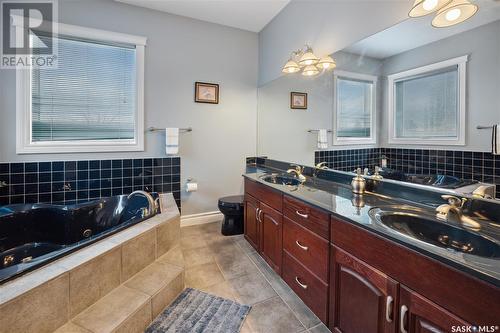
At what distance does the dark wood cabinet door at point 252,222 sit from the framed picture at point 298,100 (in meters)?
1.13

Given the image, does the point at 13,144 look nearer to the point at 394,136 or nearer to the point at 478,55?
the point at 394,136

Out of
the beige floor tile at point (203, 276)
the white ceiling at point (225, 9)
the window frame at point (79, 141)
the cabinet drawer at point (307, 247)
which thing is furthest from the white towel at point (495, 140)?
the window frame at point (79, 141)

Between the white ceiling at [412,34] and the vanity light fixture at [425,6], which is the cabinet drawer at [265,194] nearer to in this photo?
the white ceiling at [412,34]

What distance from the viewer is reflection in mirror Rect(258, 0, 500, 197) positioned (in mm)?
1214

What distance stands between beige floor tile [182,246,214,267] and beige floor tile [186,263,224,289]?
7 centimetres

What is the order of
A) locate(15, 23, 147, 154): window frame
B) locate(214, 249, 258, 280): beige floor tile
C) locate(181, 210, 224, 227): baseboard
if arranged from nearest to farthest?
1. locate(214, 249, 258, 280): beige floor tile
2. locate(15, 23, 147, 154): window frame
3. locate(181, 210, 224, 227): baseboard

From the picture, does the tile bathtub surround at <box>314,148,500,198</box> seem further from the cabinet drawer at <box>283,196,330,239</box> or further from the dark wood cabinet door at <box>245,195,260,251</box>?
the dark wood cabinet door at <box>245,195,260,251</box>

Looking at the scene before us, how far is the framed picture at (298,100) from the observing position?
105 inches

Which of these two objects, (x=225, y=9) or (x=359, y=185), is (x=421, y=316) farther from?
(x=225, y=9)

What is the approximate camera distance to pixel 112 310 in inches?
53.2

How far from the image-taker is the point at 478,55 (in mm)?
1217

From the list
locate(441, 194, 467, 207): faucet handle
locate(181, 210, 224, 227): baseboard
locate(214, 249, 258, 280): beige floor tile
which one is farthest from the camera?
locate(181, 210, 224, 227): baseboard

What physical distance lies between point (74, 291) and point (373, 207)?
1.66m

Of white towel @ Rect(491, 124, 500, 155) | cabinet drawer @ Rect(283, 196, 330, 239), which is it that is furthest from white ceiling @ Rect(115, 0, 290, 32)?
white towel @ Rect(491, 124, 500, 155)
